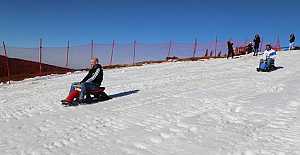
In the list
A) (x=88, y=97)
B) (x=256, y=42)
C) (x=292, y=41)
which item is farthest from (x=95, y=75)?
(x=292, y=41)

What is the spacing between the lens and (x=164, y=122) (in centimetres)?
1020

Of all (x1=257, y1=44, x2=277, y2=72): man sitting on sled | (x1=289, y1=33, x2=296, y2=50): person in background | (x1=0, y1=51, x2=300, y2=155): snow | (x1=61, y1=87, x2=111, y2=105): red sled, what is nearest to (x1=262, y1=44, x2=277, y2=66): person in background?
(x1=257, y1=44, x2=277, y2=72): man sitting on sled

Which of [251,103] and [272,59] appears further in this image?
[272,59]

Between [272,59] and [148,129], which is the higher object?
[272,59]

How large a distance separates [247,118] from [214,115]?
2.76 feet

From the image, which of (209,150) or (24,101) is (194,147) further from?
(24,101)

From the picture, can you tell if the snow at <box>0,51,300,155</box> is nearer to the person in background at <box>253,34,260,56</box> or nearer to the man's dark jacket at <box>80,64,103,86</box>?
the man's dark jacket at <box>80,64,103,86</box>

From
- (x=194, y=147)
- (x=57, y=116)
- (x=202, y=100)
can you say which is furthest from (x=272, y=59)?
Result: (x=194, y=147)

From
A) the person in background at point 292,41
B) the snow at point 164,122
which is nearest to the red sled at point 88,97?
the snow at point 164,122

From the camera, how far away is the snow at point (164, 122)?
8.17m

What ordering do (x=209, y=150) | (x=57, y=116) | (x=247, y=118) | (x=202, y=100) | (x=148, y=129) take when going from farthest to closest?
(x=202, y=100)
(x=57, y=116)
(x=247, y=118)
(x=148, y=129)
(x=209, y=150)

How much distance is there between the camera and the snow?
8.17 metres

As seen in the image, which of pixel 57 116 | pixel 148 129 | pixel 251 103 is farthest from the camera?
pixel 251 103

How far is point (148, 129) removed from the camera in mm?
9570
